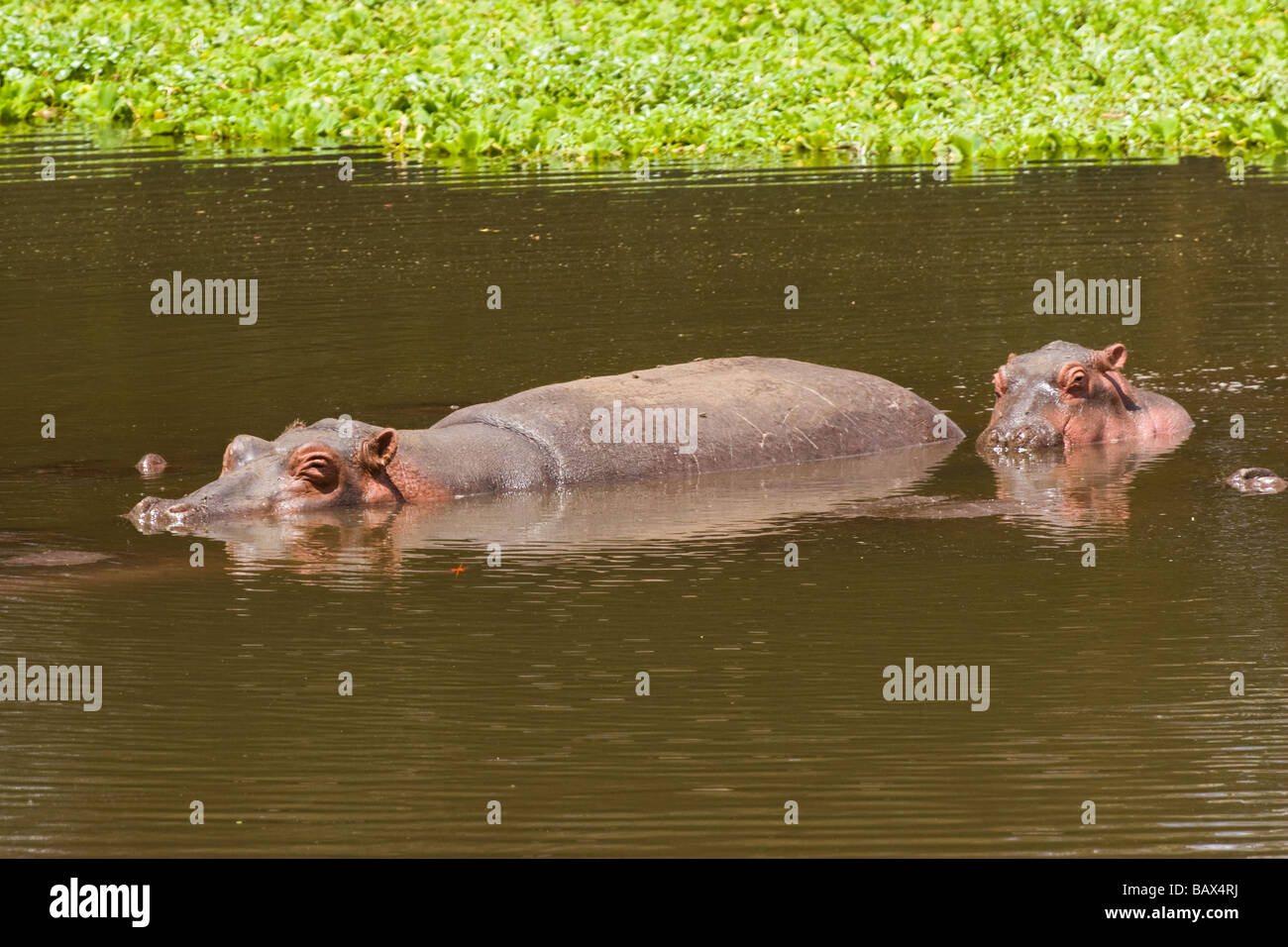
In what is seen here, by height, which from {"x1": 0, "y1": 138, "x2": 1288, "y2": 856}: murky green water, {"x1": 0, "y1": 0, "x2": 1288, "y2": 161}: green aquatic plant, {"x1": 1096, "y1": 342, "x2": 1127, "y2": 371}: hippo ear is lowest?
{"x1": 0, "y1": 138, "x2": 1288, "y2": 856}: murky green water

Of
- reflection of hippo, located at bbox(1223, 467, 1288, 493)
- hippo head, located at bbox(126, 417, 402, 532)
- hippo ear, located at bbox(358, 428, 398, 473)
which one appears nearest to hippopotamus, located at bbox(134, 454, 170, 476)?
hippo head, located at bbox(126, 417, 402, 532)

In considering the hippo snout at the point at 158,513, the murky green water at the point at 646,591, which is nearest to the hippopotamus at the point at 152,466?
the murky green water at the point at 646,591

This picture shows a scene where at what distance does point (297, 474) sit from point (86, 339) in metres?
6.60

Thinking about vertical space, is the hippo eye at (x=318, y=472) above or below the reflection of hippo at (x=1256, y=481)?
above

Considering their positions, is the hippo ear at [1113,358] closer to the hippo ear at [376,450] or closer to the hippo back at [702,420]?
the hippo back at [702,420]

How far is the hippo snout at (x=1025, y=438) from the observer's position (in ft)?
47.2

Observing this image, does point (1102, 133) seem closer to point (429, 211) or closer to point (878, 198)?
point (878, 198)

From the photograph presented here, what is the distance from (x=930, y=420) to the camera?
15.0m

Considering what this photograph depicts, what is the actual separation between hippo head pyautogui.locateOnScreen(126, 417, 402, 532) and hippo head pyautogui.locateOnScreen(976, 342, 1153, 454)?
13.0ft

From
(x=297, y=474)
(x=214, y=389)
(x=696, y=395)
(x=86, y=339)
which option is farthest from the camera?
(x=86, y=339)

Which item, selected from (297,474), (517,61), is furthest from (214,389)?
(517,61)

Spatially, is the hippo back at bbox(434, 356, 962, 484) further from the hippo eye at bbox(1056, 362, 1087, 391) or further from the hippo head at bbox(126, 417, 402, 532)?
the hippo head at bbox(126, 417, 402, 532)

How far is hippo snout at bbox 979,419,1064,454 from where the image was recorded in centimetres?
1440

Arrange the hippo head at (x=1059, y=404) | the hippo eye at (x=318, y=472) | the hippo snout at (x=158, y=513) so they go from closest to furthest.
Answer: the hippo snout at (x=158, y=513), the hippo eye at (x=318, y=472), the hippo head at (x=1059, y=404)
